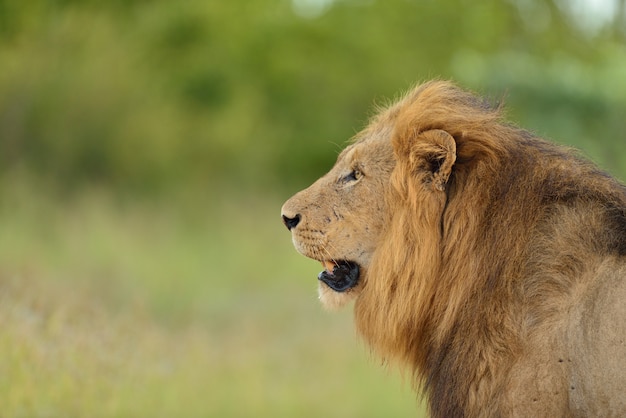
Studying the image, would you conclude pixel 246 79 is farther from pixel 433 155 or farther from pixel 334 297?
pixel 433 155

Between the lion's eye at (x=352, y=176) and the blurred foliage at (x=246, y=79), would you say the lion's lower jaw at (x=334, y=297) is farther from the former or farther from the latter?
the blurred foliage at (x=246, y=79)

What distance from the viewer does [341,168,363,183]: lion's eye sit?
179 inches

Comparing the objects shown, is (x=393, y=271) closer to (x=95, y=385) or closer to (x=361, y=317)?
(x=361, y=317)

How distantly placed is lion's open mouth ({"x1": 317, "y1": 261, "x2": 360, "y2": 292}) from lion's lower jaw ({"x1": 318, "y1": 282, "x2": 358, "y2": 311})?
0.02 m

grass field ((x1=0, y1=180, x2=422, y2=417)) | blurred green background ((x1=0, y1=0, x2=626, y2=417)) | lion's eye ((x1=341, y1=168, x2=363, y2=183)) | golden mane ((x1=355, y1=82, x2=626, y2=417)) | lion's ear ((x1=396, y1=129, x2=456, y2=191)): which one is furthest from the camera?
blurred green background ((x1=0, y1=0, x2=626, y2=417))

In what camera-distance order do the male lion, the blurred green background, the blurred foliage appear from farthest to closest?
the blurred foliage
the blurred green background
the male lion

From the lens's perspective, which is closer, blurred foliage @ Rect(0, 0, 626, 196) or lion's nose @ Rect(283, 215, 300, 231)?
lion's nose @ Rect(283, 215, 300, 231)

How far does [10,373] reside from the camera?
5.44m

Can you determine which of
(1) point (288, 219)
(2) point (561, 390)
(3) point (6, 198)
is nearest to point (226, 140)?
(3) point (6, 198)

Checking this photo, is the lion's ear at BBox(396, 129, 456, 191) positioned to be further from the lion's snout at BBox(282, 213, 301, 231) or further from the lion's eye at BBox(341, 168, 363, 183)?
the lion's snout at BBox(282, 213, 301, 231)

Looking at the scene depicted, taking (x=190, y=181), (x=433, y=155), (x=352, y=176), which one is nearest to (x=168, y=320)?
(x=352, y=176)

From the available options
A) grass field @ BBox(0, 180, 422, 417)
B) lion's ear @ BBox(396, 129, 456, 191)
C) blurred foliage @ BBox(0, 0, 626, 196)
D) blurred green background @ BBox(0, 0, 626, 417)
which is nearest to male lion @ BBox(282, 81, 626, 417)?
lion's ear @ BBox(396, 129, 456, 191)

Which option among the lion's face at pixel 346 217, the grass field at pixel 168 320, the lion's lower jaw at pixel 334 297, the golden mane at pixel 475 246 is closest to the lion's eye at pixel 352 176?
the lion's face at pixel 346 217

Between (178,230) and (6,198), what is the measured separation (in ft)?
8.05
